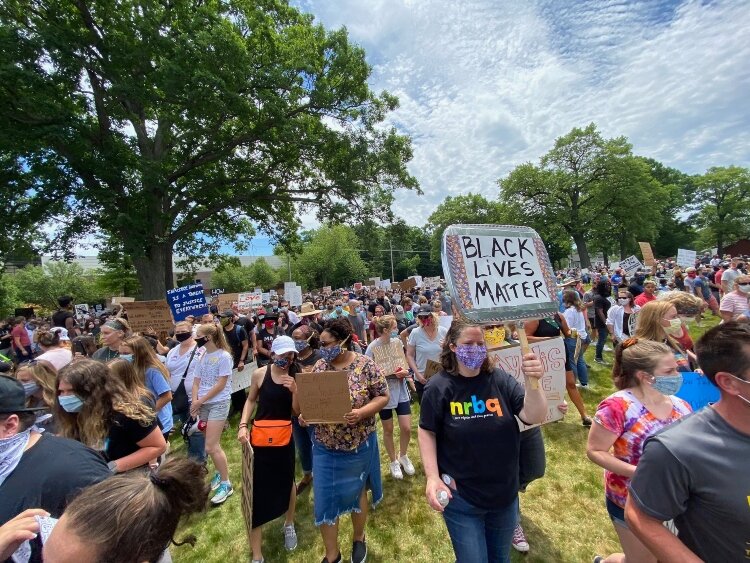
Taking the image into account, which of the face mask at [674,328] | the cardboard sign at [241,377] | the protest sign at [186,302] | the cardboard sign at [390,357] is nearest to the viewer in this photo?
the face mask at [674,328]

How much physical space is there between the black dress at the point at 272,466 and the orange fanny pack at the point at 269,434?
0.04 m

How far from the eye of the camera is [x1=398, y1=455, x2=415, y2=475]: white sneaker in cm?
457

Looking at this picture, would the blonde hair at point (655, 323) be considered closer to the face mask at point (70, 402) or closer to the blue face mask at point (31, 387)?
the face mask at point (70, 402)

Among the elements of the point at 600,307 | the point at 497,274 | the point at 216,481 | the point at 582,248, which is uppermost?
the point at 582,248

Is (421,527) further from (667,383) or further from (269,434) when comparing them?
(667,383)

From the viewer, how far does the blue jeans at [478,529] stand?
2.18 metres

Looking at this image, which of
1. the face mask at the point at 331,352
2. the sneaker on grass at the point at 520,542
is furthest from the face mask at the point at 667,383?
the face mask at the point at 331,352

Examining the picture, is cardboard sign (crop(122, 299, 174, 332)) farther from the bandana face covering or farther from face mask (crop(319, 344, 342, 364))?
the bandana face covering

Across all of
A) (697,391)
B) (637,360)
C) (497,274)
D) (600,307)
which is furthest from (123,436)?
(600,307)

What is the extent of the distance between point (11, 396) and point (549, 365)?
4.32 meters

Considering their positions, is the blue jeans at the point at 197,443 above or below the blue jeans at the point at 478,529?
below

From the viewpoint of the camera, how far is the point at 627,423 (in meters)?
2.16

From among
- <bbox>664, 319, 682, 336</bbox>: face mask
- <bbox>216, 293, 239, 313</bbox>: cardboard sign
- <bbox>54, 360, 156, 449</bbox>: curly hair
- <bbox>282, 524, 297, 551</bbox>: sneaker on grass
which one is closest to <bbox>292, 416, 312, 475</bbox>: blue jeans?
<bbox>282, 524, 297, 551</bbox>: sneaker on grass

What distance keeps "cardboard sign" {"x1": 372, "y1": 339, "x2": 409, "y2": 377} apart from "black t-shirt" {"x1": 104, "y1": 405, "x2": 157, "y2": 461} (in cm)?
259
